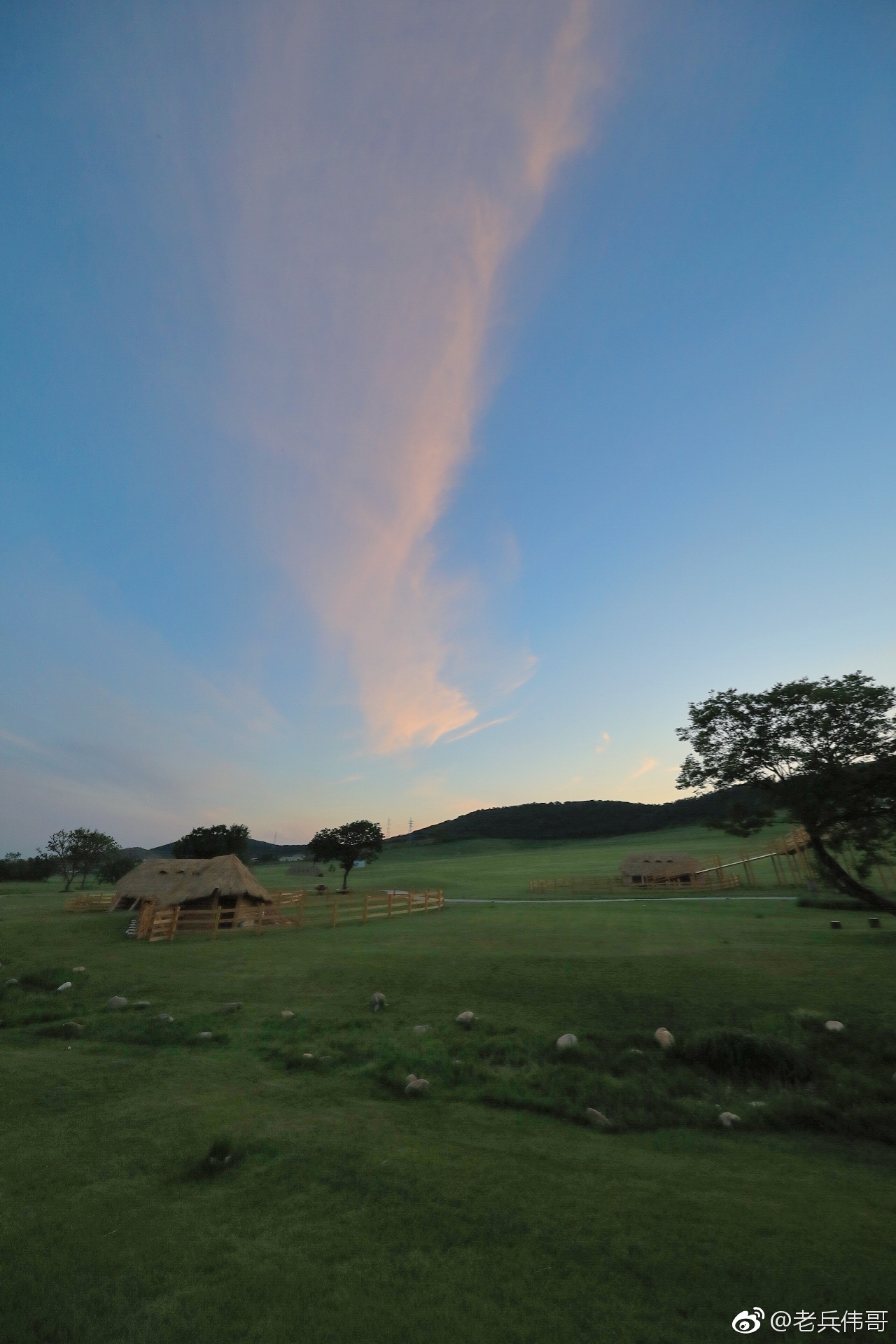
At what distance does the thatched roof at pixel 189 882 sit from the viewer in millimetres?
28953

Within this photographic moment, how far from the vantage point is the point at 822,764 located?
18.0 meters

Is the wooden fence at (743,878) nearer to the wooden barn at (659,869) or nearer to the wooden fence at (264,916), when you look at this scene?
the wooden barn at (659,869)

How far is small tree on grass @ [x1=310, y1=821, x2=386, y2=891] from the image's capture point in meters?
59.3

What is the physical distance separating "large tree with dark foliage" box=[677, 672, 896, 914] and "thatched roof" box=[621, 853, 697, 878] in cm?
3554

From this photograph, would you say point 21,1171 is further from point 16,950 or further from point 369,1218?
point 16,950

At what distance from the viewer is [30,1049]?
36.3 ft

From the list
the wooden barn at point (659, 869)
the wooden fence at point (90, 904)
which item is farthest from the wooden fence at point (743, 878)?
the wooden fence at point (90, 904)

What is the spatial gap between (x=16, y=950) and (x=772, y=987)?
22.1 metres

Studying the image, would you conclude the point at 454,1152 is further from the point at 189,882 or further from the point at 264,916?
the point at 189,882

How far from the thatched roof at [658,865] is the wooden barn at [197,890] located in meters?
35.0

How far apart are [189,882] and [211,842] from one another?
49153mm

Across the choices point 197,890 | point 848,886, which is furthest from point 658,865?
point 197,890

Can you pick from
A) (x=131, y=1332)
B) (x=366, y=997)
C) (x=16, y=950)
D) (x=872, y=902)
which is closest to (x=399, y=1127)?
(x=131, y=1332)

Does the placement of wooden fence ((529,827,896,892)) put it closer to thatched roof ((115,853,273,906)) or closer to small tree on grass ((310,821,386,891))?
small tree on grass ((310,821,386,891))
